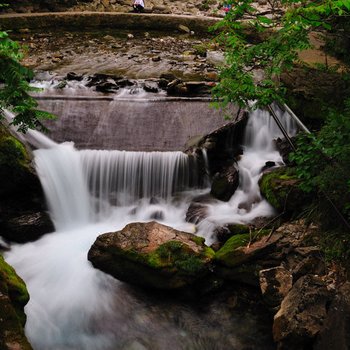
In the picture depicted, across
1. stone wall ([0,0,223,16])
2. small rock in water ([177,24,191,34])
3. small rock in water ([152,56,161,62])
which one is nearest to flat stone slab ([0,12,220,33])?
small rock in water ([177,24,191,34])

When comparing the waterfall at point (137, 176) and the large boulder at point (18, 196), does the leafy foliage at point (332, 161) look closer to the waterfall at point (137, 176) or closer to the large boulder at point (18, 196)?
the waterfall at point (137, 176)

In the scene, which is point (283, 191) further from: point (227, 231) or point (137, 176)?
point (137, 176)

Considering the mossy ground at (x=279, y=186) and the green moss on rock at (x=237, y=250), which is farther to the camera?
the mossy ground at (x=279, y=186)

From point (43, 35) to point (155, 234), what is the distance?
45.7 feet

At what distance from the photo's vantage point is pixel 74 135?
8766mm

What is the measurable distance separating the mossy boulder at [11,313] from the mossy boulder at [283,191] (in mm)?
4286

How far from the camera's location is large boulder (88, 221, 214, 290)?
18.6 feet

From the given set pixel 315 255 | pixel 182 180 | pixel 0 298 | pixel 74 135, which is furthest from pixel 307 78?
pixel 0 298

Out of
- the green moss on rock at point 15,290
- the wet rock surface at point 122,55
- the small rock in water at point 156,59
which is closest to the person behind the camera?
the green moss on rock at point 15,290

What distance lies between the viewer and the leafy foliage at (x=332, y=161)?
4598 mm

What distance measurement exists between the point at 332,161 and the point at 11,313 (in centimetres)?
426

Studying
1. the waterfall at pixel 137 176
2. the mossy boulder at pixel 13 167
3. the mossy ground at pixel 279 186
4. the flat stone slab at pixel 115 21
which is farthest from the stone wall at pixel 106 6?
the mossy boulder at pixel 13 167

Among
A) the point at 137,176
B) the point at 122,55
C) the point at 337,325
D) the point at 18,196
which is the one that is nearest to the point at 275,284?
the point at 337,325

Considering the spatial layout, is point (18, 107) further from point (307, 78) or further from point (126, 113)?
point (307, 78)
